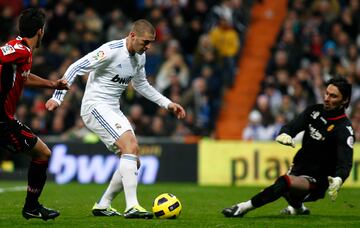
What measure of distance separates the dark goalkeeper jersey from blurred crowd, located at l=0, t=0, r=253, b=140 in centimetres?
1015

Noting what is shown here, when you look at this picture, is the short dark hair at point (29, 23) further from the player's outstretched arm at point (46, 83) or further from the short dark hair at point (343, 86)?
the short dark hair at point (343, 86)

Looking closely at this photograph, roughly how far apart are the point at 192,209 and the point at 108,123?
2.12 metres

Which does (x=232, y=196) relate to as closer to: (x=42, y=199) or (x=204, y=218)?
(x=42, y=199)

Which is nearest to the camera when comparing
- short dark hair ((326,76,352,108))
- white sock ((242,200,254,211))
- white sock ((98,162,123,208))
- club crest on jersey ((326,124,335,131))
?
white sock ((242,200,254,211))

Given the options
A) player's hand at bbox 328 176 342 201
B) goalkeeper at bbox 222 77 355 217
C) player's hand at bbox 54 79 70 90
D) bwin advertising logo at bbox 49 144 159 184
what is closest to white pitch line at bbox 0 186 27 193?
bwin advertising logo at bbox 49 144 159 184

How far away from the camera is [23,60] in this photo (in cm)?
923

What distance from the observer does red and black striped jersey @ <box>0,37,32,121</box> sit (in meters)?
9.14

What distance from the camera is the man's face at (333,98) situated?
1005cm

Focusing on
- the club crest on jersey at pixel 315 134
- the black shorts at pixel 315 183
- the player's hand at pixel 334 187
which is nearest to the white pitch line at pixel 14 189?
the black shorts at pixel 315 183

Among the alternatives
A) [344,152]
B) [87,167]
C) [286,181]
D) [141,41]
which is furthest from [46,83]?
[87,167]

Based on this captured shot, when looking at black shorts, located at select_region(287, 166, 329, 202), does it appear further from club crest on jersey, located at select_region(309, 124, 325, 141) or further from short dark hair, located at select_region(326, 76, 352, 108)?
short dark hair, located at select_region(326, 76, 352, 108)

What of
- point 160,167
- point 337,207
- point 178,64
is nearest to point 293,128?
point 337,207

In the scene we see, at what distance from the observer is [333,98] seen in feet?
33.0

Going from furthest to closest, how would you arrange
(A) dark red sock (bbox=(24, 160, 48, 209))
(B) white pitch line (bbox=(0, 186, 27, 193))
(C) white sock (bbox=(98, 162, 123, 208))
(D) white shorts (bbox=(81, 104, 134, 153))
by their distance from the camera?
(B) white pitch line (bbox=(0, 186, 27, 193)) < (C) white sock (bbox=(98, 162, 123, 208)) < (D) white shorts (bbox=(81, 104, 134, 153)) < (A) dark red sock (bbox=(24, 160, 48, 209))
